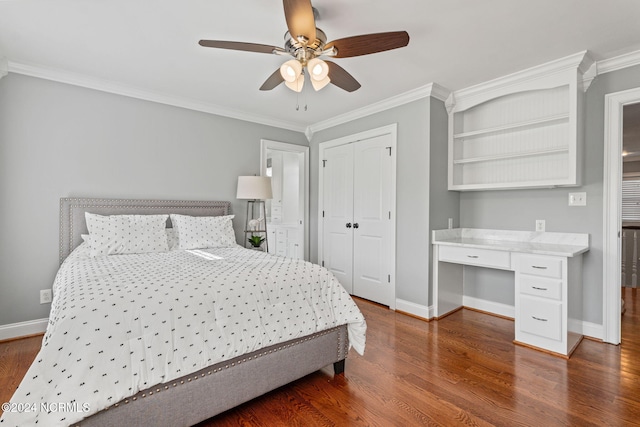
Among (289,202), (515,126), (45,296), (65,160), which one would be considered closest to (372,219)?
(515,126)

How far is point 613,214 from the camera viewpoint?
267cm

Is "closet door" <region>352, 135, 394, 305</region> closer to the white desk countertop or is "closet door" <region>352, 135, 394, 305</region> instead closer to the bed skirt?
the white desk countertop

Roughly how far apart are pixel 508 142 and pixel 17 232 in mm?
4683

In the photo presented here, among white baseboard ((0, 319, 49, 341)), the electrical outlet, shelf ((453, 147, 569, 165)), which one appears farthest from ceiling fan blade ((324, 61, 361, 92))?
white baseboard ((0, 319, 49, 341))

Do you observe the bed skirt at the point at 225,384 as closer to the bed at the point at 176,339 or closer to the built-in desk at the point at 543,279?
the bed at the point at 176,339

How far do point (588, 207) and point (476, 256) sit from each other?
1.00 meters

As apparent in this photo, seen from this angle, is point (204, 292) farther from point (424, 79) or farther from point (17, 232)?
point (424, 79)

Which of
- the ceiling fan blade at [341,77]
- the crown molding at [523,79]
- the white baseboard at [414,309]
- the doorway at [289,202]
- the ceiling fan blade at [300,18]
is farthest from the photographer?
the doorway at [289,202]

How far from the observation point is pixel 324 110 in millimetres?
4023

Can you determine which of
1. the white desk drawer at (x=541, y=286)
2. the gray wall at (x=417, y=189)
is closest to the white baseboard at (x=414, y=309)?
the gray wall at (x=417, y=189)

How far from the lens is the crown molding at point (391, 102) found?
328cm

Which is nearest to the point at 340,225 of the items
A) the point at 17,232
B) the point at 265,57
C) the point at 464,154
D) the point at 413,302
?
the point at 413,302

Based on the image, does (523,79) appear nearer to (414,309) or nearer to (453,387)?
(414,309)

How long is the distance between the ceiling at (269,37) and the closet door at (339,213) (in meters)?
1.12
